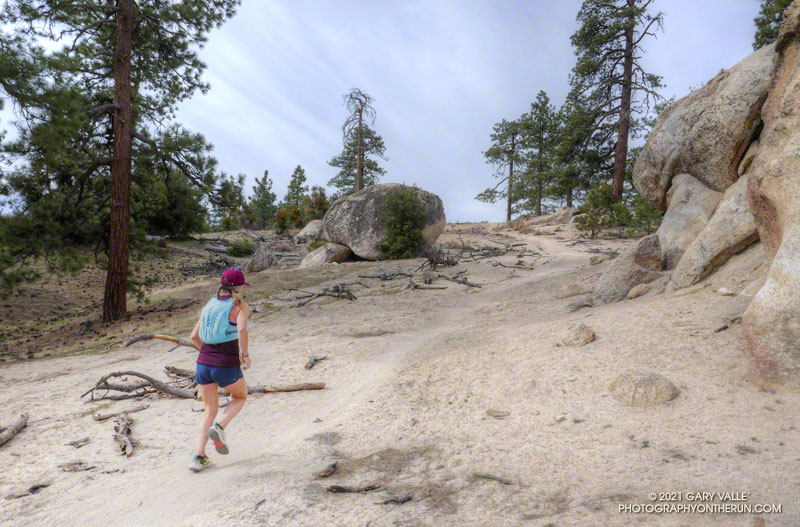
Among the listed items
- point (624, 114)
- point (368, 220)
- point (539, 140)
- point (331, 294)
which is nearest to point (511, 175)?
point (539, 140)

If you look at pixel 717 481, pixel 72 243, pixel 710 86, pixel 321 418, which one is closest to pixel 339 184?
pixel 72 243

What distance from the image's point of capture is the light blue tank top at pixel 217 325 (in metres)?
3.89

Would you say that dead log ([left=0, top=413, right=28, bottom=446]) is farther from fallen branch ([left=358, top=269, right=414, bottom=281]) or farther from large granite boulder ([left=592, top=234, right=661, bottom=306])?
fallen branch ([left=358, top=269, right=414, bottom=281])

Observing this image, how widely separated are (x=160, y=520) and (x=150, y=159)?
12.4m

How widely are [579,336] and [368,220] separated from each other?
13.3 meters

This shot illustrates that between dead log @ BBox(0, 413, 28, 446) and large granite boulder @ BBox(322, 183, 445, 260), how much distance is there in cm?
1321

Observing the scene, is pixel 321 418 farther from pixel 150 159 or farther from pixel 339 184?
pixel 339 184

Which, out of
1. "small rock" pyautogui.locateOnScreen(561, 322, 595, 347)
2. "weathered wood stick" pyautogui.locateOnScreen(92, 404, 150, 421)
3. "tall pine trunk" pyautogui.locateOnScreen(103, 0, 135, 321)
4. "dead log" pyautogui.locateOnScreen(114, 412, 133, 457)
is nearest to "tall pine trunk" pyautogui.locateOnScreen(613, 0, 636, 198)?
"small rock" pyautogui.locateOnScreen(561, 322, 595, 347)

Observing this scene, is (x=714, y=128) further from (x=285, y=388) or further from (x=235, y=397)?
(x=235, y=397)

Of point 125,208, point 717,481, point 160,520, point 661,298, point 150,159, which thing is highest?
point 150,159

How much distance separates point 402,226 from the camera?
17422 millimetres

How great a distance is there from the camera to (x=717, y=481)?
9.14 ft

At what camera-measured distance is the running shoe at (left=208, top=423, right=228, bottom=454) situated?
385cm

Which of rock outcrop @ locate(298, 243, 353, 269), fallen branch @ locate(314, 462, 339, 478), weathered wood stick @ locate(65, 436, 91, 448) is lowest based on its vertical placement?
weathered wood stick @ locate(65, 436, 91, 448)
